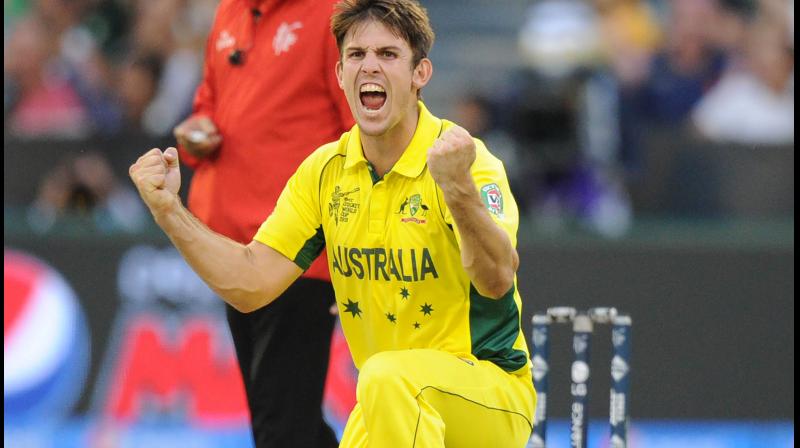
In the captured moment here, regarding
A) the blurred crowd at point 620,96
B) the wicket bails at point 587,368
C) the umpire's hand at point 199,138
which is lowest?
the wicket bails at point 587,368

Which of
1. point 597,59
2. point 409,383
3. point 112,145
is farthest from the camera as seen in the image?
point 597,59

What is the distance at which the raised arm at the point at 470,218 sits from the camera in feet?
12.4

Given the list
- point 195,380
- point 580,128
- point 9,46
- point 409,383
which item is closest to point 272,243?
point 409,383

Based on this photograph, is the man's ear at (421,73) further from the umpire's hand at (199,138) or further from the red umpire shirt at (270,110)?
the umpire's hand at (199,138)

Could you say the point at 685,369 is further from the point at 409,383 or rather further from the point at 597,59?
the point at 409,383

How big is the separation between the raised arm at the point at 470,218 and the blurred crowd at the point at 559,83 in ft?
14.2

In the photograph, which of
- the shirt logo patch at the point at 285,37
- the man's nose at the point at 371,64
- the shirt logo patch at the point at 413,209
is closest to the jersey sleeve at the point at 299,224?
the shirt logo patch at the point at 413,209

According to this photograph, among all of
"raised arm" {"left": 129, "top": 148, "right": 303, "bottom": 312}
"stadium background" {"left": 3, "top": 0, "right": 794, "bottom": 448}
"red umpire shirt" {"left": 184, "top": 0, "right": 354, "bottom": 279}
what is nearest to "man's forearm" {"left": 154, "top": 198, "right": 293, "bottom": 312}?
"raised arm" {"left": 129, "top": 148, "right": 303, "bottom": 312}

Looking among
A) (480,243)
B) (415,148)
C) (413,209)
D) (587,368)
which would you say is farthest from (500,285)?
(587,368)

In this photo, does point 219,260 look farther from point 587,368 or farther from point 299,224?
point 587,368

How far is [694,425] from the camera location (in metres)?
8.08

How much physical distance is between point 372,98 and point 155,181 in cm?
70

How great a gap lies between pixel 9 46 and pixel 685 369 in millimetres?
6029

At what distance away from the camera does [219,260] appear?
14.1 ft
